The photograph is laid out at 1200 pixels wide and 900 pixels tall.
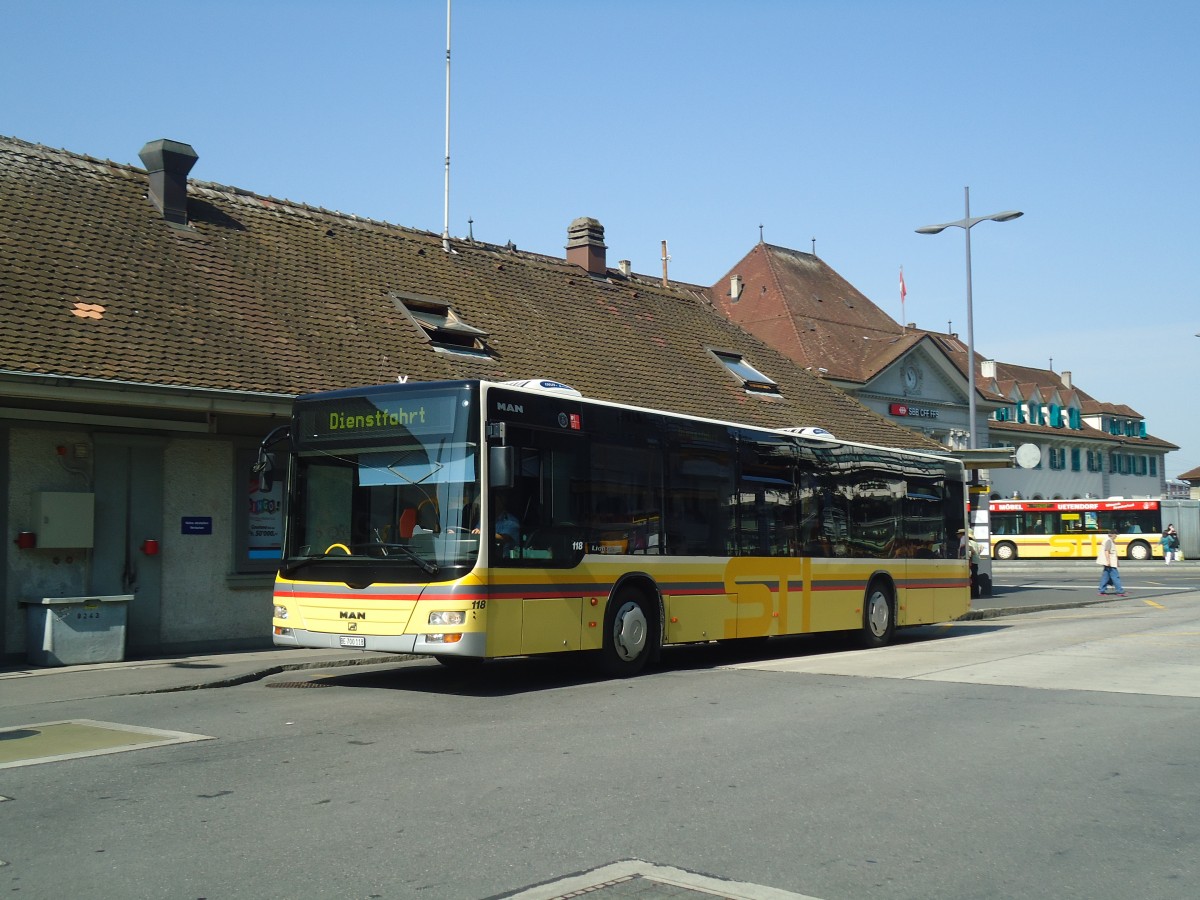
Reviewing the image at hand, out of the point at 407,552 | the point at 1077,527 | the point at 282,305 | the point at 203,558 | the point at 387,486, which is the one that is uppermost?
the point at 282,305

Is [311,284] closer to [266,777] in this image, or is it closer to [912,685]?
[912,685]

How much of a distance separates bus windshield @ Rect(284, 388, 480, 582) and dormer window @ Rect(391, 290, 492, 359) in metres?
8.78

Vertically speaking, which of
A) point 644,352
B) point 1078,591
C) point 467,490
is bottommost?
point 1078,591

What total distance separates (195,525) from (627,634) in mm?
6748

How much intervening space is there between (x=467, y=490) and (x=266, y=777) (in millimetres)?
4350

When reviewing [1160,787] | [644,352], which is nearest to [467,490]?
[1160,787]

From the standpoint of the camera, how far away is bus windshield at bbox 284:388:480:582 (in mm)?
11680

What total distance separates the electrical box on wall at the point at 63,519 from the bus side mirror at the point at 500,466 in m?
6.49

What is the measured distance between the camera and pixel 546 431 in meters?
12.6

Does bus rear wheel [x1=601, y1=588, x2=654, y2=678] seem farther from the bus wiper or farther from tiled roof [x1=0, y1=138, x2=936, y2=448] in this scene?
tiled roof [x1=0, y1=138, x2=936, y2=448]

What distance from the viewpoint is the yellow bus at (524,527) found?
11688 millimetres

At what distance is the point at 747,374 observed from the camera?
94.7ft

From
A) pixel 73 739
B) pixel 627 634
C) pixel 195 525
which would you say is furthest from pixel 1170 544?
pixel 73 739

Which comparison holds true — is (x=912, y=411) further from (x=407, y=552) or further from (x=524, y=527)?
(x=407, y=552)
